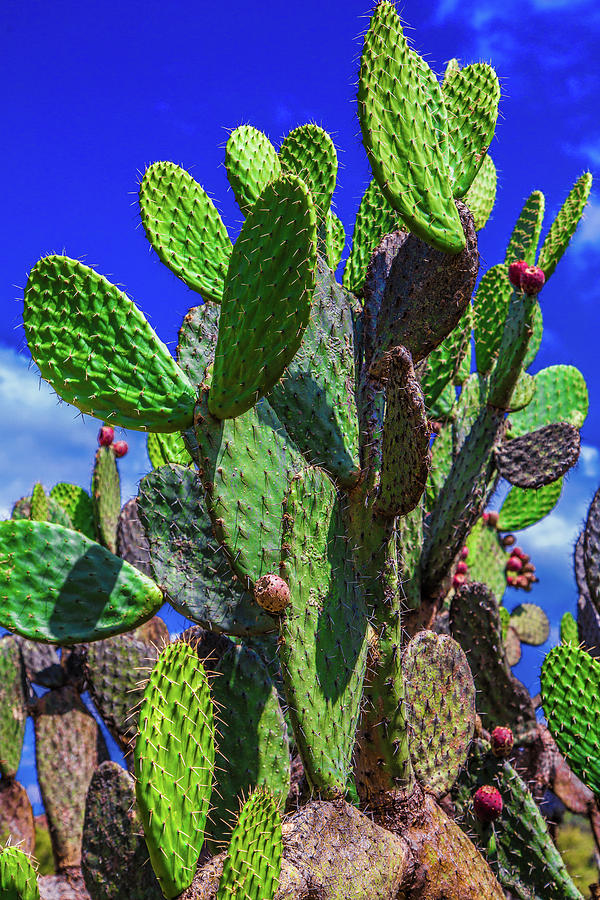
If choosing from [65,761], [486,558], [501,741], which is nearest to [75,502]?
[65,761]

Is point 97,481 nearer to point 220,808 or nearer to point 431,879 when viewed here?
point 220,808

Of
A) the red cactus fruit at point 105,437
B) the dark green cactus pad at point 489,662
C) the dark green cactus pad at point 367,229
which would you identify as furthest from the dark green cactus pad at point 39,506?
the dark green cactus pad at point 489,662

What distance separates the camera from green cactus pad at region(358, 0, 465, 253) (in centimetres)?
179

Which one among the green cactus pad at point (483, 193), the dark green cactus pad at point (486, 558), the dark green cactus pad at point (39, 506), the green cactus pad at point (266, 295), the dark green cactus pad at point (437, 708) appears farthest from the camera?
the dark green cactus pad at point (486, 558)

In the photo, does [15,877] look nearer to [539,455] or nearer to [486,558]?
[539,455]

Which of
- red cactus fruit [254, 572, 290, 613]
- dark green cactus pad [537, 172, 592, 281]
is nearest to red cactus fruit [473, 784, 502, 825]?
red cactus fruit [254, 572, 290, 613]

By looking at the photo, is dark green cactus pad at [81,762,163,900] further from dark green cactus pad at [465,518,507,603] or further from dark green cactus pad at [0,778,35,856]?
dark green cactus pad at [465,518,507,603]

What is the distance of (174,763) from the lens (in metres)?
1.39

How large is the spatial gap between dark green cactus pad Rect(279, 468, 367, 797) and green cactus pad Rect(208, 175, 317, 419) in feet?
0.76

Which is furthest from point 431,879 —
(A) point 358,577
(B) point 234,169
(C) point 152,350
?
(B) point 234,169

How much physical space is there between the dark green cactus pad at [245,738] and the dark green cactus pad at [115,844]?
0.37 m

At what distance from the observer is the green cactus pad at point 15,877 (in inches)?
64.1

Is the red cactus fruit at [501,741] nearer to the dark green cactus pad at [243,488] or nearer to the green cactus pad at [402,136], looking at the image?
the dark green cactus pad at [243,488]

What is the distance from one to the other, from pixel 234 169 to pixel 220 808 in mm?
1732
